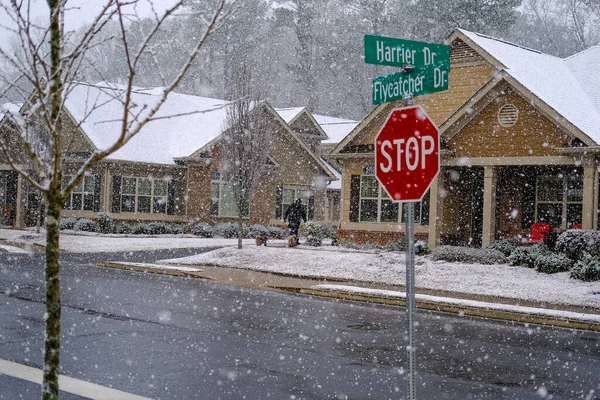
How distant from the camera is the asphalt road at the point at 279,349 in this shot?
7512mm

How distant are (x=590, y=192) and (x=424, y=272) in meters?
5.69

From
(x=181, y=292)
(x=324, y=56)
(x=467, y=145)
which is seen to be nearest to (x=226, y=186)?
(x=467, y=145)

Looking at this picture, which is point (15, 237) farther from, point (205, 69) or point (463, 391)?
point (205, 69)

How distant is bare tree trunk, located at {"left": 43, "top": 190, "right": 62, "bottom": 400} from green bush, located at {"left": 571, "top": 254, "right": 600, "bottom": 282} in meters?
14.4

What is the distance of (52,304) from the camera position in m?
4.27

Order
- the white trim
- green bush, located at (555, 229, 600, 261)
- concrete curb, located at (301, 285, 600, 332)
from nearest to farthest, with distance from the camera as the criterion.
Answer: the white trim < concrete curb, located at (301, 285, 600, 332) < green bush, located at (555, 229, 600, 261)

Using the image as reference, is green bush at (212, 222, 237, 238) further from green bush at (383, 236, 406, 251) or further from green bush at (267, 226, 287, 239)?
green bush at (383, 236, 406, 251)

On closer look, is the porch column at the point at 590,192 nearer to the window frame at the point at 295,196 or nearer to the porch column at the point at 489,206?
the porch column at the point at 489,206

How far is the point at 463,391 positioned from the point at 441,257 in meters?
12.8

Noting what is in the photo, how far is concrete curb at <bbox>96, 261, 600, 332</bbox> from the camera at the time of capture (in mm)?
12883

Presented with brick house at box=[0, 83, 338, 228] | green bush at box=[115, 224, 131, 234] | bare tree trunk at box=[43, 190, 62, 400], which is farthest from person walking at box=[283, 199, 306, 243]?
bare tree trunk at box=[43, 190, 62, 400]

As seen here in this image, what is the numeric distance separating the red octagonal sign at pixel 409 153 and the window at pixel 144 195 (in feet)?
98.2

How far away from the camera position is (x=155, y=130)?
3866 centimetres

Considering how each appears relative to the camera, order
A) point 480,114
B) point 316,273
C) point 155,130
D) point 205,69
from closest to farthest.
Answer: point 316,273 → point 480,114 → point 155,130 → point 205,69
